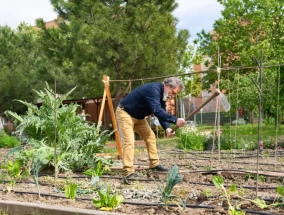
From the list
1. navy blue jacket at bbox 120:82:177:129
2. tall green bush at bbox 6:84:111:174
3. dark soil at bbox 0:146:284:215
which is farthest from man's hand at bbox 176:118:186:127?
tall green bush at bbox 6:84:111:174

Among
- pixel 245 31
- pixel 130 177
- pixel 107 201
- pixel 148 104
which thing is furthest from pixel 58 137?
pixel 245 31

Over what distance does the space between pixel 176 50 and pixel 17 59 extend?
9.40 metres

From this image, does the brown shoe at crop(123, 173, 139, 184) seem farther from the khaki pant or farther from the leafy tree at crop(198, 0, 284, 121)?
the leafy tree at crop(198, 0, 284, 121)

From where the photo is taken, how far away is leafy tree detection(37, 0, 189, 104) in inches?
610

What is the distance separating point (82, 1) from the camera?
1664 centimetres

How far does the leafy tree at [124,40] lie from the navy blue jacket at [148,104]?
9706 mm

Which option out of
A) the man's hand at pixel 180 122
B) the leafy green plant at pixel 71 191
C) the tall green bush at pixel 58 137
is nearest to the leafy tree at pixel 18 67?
the tall green bush at pixel 58 137

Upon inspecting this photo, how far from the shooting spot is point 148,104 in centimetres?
557

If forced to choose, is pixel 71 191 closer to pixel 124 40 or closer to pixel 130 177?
pixel 130 177

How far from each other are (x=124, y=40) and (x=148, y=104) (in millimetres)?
10177

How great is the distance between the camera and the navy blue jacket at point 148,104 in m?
5.51

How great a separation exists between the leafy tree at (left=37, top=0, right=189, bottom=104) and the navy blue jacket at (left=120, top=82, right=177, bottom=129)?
9706 mm

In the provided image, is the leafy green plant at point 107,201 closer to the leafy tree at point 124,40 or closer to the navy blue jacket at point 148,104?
the navy blue jacket at point 148,104

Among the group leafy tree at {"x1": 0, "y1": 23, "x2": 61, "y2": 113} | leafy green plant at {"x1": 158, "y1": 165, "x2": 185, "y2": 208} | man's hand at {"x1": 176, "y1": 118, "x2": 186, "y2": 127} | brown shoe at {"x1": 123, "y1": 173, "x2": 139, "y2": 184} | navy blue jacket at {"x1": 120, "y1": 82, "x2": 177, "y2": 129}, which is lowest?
brown shoe at {"x1": 123, "y1": 173, "x2": 139, "y2": 184}
